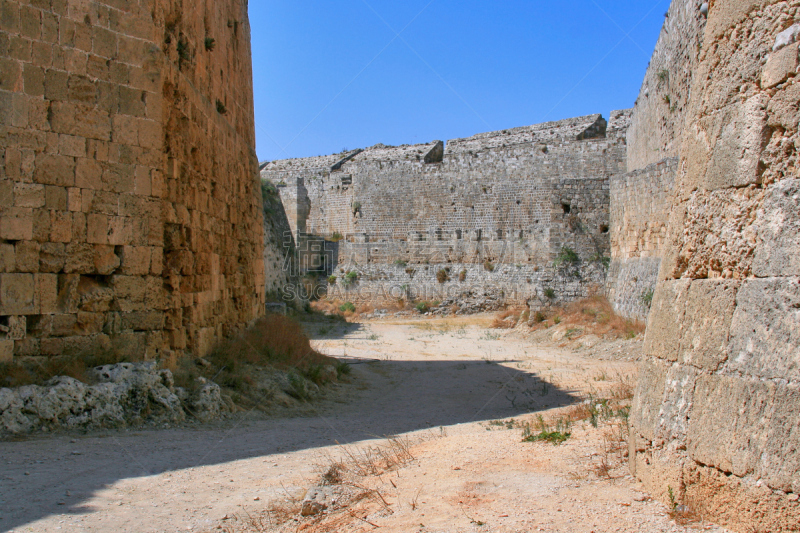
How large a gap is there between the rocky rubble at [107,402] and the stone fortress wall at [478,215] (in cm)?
1444

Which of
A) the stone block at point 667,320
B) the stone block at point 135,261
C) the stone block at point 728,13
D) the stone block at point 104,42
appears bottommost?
the stone block at point 667,320

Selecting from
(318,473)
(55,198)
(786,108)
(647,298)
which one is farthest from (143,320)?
(647,298)

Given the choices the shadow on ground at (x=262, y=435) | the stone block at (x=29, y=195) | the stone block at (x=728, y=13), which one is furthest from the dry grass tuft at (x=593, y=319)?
the stone block at (x=29, y=195)

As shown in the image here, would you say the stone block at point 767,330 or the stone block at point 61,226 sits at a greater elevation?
the stone block at point 61,226

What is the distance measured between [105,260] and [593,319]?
477 inches

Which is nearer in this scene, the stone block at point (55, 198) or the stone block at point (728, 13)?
the stone block at point (728, 13)

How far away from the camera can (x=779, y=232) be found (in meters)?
2.58

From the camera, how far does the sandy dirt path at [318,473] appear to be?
10.0ft

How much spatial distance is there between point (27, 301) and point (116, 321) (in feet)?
2.58

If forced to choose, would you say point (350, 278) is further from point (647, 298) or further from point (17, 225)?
point (17, 225)

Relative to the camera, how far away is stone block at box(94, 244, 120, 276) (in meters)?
5.69

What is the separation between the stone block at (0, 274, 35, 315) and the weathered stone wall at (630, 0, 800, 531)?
16.8 ft

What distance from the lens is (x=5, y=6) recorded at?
17.4ft

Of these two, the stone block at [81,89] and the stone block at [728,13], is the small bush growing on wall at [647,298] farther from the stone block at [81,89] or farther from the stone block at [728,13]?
the stone block at [81,89]
